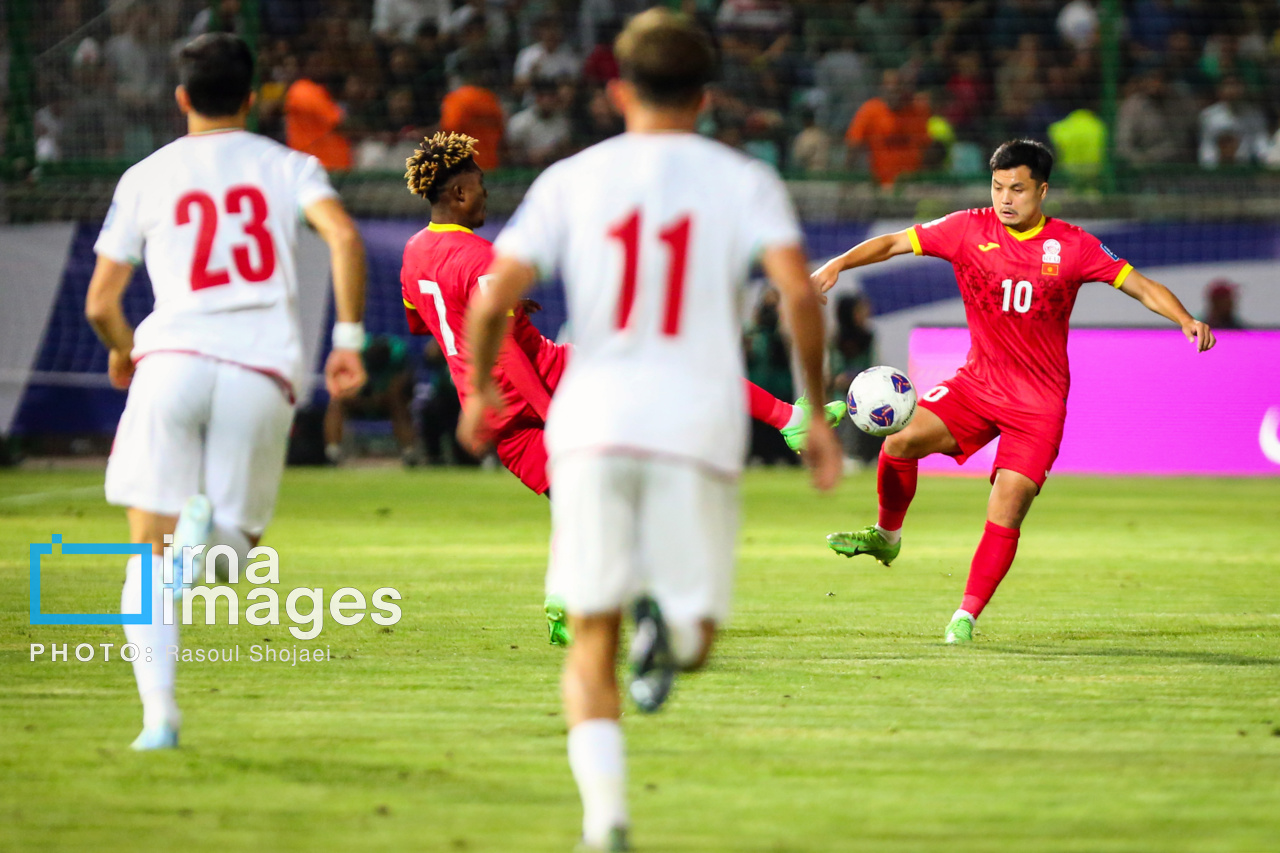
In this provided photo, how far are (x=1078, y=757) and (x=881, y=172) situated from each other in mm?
16293

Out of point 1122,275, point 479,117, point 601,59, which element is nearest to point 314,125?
point 479,117

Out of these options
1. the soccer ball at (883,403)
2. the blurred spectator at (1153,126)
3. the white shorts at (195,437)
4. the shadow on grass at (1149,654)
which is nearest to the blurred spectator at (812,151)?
the blurred spectator at (1153,126)

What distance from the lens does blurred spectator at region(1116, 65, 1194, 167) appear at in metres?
21.8

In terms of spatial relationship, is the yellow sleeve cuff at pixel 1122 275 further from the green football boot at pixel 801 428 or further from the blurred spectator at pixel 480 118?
the blurred spectator at pixel 480 118

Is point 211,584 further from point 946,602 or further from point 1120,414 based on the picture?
point 1120,414

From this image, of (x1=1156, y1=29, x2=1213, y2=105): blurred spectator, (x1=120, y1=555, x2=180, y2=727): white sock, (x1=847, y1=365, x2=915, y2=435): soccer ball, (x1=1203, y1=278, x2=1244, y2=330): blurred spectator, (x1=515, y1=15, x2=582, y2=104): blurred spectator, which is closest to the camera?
(x1=120, y1=555, x2=180, y2=727): white sock

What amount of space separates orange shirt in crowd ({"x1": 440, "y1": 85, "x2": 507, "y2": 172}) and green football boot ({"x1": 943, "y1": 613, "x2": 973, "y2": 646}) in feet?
45.8

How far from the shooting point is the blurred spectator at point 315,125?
21094 millimetres

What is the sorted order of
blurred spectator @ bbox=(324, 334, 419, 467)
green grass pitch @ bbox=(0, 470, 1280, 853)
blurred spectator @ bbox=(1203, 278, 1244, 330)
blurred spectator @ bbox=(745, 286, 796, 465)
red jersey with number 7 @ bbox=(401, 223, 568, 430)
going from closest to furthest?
green grass pitch @ bbox=(0, 470, 1280, 853)
red jersey with number 7 @ bbox=(401, 223, 568, 430)
blurred spectator @ bbox=(1203, 278, 1244, 330)
blurred spectator @ bbox=(745, 286, 796, 465)
blurred spectator @ bbox=(324, 334, 419, 467)

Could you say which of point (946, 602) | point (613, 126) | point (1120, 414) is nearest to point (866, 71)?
point (613, 126)

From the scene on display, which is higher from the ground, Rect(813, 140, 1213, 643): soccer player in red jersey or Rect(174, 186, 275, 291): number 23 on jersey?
Rect(174, 186, 275, 291): number 23 on jersey

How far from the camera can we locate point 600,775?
13.3ft

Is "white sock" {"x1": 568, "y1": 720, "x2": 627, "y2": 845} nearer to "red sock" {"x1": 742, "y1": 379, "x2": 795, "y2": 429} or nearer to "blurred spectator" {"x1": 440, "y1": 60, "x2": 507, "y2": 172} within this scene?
"red sock" {"x1": 742, "y1": 379, "x2": 795, "y2": 429}

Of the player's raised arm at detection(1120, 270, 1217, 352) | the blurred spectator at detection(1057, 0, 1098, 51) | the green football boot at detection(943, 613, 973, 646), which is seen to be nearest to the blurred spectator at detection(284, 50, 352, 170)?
the blurred spectator at detection(1057, 0, 1098, 51)
